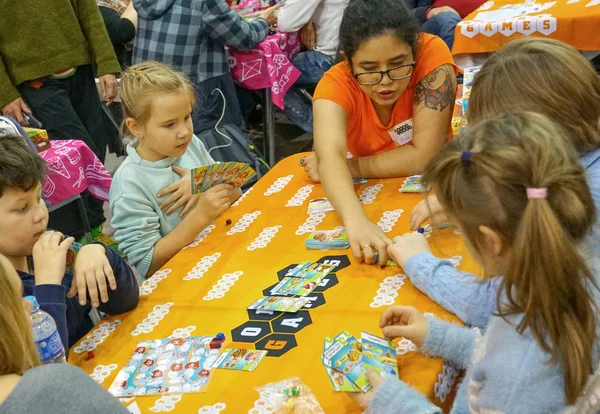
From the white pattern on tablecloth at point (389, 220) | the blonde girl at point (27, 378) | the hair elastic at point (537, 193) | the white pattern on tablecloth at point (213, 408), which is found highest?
the hair elastic at point (537, 193)

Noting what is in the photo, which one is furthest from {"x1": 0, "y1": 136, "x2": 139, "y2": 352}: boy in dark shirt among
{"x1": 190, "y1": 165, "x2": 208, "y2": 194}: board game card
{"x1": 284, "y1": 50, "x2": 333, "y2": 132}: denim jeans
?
{"x1": 284, "y1": 50, "x2": 333, "y2": 132}: denim jeans

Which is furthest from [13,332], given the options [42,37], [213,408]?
[42,37]

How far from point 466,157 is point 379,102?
1187mm

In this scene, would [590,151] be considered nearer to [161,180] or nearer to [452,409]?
[452,409]

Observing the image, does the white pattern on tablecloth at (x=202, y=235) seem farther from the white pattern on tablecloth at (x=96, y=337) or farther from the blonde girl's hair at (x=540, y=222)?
the blonde girl's hair at (x=540, y=222)

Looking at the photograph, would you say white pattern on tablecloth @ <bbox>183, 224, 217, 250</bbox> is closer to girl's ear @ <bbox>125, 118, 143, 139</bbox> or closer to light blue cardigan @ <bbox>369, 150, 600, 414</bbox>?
girl's ear @ <bbox>125, 118, 143, 139</bbox>

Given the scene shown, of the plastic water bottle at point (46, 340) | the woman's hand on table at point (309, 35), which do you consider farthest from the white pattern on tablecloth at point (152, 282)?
the woman's hand on table at point (309, 35)

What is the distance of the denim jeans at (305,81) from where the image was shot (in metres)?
4.83

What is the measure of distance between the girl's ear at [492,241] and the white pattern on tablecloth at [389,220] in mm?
813

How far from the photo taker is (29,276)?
5.90 feet

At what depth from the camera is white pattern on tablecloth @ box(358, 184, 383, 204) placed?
2.24 metres

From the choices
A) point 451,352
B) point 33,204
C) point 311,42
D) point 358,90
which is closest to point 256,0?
point 311,42

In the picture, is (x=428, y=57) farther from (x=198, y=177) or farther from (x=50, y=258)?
(x=50, y=258)

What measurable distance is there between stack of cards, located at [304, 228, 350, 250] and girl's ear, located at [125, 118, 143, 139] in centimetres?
82
